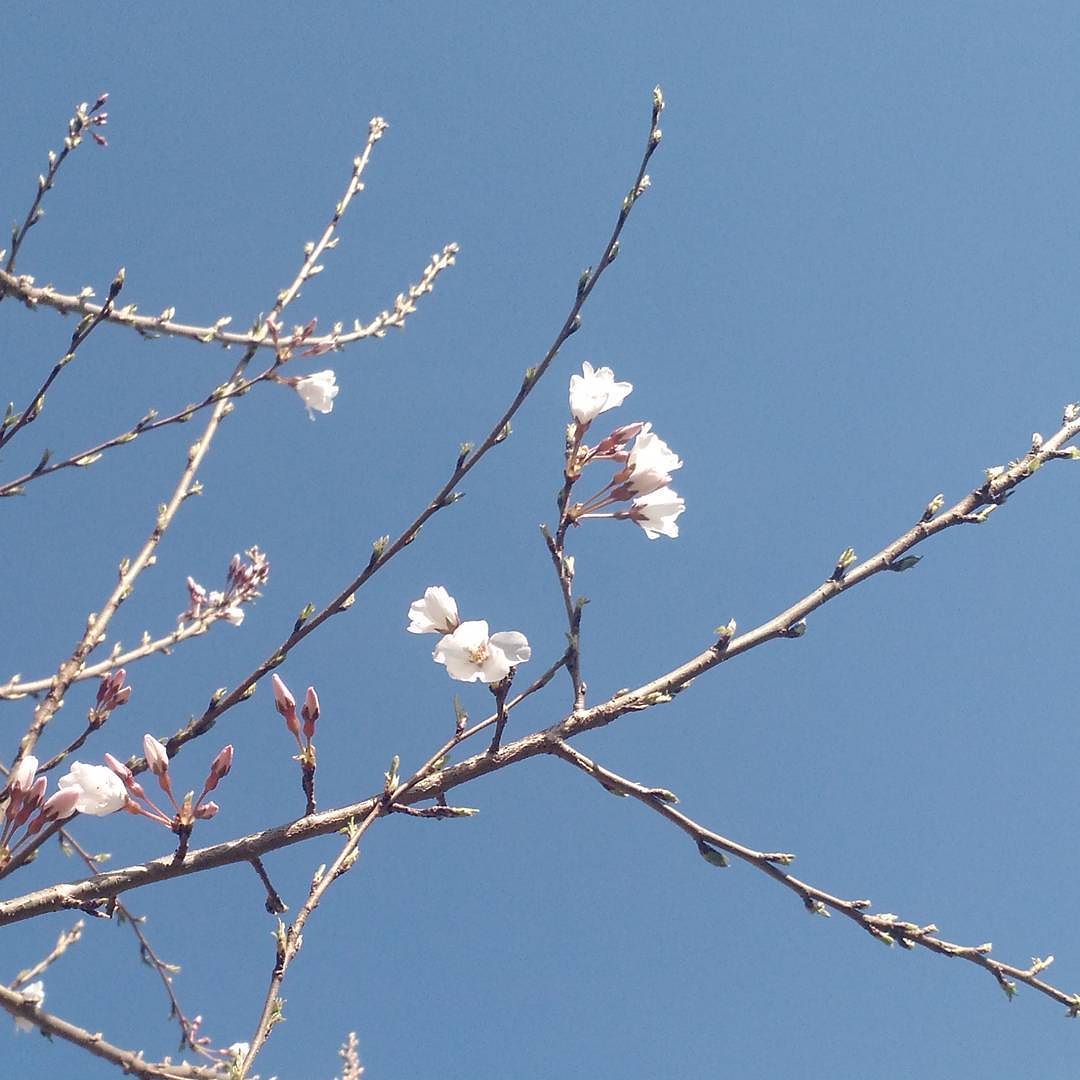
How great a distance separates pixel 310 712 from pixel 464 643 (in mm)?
454

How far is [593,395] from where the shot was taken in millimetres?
2445

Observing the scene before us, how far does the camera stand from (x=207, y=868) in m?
2.04

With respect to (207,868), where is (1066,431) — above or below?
above

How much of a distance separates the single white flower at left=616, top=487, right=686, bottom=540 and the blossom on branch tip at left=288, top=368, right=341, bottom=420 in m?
2.13

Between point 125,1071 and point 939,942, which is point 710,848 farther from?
point 125,1071

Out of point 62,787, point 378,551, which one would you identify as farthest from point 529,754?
point 62,787

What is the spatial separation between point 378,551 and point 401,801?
0.61m

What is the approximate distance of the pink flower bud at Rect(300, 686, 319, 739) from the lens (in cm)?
213

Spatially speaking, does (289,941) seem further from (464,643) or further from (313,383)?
(313,383)

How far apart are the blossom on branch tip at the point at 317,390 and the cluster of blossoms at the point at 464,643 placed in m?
1.93

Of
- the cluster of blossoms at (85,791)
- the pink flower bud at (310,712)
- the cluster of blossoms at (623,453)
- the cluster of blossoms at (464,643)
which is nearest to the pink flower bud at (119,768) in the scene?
the cluster of blossoms at (85,791)

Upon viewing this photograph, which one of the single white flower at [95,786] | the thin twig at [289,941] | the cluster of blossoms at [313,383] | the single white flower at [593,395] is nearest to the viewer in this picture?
the thin twig at [289,941]

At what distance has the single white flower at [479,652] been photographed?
2184 mm

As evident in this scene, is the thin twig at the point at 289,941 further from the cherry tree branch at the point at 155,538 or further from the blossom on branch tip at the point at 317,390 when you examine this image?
the blossom on branch tip at the point at 317,390
